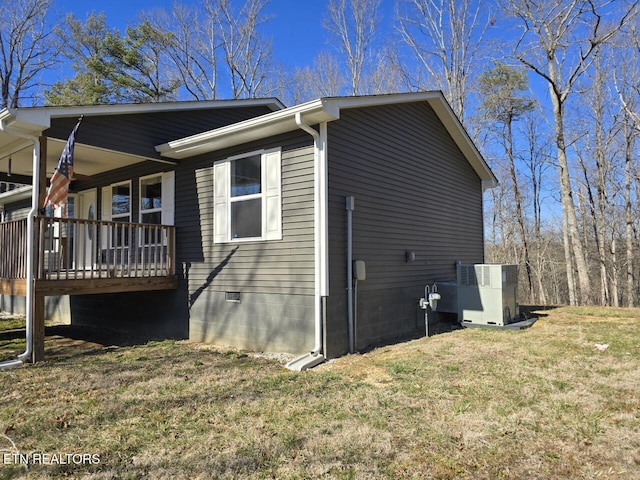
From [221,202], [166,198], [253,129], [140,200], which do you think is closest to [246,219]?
[221,202]

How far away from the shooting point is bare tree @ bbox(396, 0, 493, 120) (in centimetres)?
1762

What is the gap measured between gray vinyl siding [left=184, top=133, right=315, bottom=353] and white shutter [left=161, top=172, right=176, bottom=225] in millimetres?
154

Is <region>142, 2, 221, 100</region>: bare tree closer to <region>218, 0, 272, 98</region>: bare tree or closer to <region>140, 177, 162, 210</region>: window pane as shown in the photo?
<region>218, 0, 272, 98</region>: bare tree

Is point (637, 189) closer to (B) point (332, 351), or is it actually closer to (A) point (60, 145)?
(B) point (332, 351)

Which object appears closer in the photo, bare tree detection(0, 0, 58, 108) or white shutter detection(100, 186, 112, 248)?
white shutter detection(100, 186, 112, 248)

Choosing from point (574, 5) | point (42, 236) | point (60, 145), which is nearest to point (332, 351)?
point (42, 236)

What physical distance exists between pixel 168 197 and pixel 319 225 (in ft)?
11.8

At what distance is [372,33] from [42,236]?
17.5m

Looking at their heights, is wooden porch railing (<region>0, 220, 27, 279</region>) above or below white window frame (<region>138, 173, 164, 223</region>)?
below

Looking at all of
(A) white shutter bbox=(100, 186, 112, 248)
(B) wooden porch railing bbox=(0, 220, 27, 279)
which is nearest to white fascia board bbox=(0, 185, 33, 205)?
(A) white shutter bbox=(100, 186, 112, 248)

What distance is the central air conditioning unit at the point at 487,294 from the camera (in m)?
7.62

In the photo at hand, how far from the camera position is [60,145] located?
713cm

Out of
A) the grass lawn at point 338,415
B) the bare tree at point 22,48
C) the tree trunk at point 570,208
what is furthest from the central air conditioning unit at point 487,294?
the bare tree at point 22,48

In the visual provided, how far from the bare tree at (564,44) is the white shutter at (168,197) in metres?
12.4
